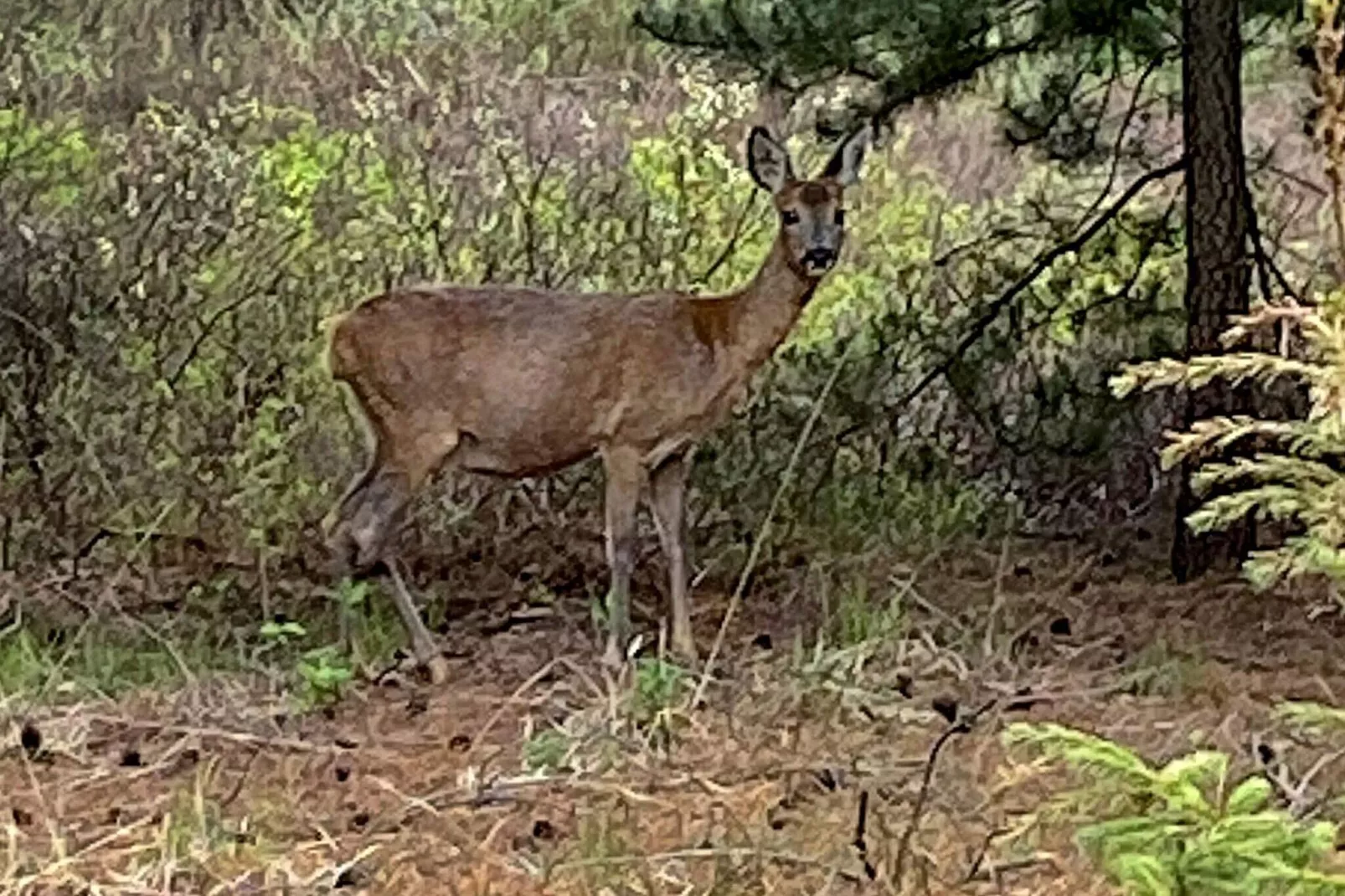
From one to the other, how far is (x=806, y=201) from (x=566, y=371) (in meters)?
0.78

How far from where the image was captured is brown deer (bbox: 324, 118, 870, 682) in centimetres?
734

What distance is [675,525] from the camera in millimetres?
7516

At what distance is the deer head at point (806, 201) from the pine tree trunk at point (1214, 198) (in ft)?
3.06

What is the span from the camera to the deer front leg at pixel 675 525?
7.22m

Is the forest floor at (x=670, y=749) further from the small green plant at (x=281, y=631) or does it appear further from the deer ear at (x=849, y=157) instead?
the deer ear at (x=849, y=157)

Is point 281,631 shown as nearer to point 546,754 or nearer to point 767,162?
point 546,754

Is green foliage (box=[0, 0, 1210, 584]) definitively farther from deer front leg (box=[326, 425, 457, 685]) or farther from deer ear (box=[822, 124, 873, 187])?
deer ear (box=[822, 124, 873, 187])

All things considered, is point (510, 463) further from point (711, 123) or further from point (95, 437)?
point (711, 123)

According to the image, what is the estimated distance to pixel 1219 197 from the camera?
25.2 ft

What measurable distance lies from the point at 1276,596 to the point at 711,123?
4.94 m

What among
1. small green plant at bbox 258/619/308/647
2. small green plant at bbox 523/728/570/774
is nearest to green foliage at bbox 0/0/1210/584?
small green plant at bbox 258/619/308/647

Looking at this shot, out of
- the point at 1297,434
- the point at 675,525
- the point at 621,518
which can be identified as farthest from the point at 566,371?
the point at 1297,434

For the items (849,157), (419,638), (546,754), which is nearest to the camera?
(546,754)

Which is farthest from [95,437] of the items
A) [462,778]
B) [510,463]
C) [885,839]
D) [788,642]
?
[885,839]
